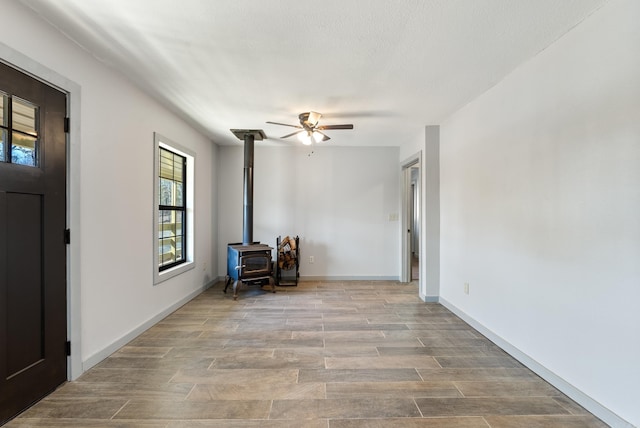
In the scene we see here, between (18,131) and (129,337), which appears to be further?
(129,337)

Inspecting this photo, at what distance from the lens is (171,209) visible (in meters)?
3.63

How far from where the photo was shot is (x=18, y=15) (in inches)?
63.4

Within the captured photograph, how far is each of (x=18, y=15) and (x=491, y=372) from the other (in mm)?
3948

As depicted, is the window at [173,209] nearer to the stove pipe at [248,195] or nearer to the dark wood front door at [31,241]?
the stove pipe at [248,195]

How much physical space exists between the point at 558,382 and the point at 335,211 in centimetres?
360

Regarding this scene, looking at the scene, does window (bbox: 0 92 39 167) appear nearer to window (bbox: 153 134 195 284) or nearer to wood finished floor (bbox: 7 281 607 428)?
window (bbox: 153 134 195 284)

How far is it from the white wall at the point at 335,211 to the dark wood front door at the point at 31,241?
310 centimetres

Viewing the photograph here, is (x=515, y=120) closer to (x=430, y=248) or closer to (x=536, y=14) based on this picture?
(x=536, y=14)

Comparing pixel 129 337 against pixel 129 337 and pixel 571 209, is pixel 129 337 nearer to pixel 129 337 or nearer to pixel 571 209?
pixel 129 337

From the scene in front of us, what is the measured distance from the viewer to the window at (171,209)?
3443 millimetres

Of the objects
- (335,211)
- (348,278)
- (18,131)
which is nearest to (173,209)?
(18,131)

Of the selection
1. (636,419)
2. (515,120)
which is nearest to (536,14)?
(515,120)

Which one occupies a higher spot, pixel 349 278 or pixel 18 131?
pixel 18 131

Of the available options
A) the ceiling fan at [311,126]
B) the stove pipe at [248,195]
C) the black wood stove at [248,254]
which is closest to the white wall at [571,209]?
the ceiling fan at [311,126]
